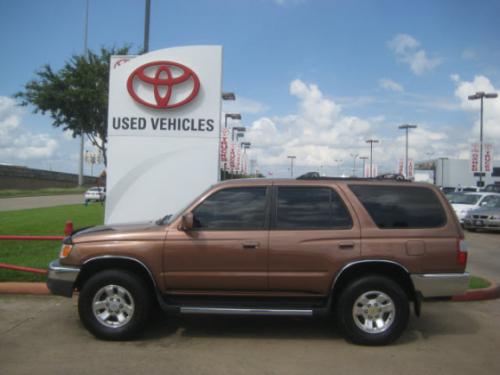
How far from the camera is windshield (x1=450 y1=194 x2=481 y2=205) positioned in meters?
21.4

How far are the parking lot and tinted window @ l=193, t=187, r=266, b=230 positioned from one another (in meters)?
1.32

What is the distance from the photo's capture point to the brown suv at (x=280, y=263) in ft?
17.4

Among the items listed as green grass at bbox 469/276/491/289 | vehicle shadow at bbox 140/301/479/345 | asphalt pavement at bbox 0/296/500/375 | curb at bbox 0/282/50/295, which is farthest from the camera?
green grass at bbox 469/276/491/289

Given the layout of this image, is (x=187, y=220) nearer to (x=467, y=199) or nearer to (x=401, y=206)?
(x=401, y=206)

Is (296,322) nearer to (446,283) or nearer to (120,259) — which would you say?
(446,283)

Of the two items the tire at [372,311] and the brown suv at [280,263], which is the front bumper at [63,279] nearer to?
the brown suv at [280,263]

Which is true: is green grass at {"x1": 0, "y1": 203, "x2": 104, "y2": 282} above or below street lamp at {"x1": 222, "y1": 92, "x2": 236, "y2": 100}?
below

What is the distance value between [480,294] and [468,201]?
15.3 metres

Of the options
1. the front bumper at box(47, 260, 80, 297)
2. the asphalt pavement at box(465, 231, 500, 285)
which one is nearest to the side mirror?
the front bumper at box(47, 260, 80, 297)

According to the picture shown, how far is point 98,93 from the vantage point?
92.7 ft

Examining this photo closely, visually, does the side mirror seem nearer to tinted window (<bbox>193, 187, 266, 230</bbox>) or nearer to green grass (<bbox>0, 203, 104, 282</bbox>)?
tinted window (<bbox>193, 187, 266, 230</bbox>)

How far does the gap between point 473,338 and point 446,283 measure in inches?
38.9

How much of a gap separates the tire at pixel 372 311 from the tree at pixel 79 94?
2512 centimetres

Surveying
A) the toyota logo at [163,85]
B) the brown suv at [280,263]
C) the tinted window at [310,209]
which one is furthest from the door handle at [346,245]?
the toyota logo at [163,85]
